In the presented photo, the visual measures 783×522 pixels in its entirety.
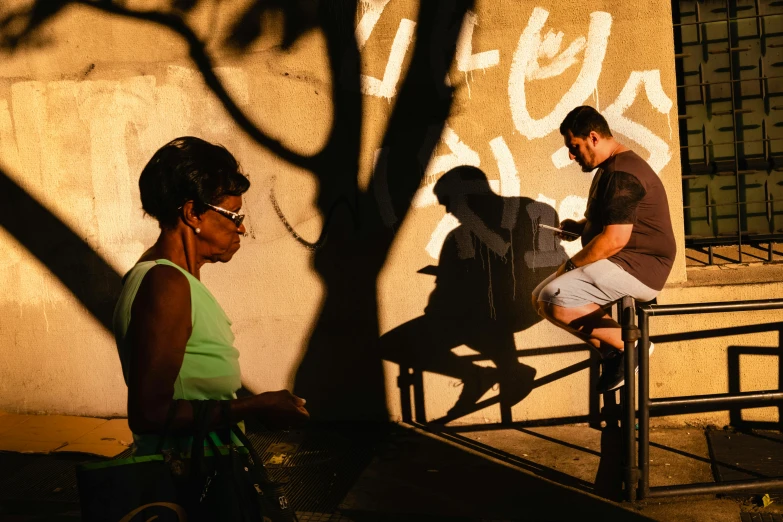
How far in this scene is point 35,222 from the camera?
18.8 feet

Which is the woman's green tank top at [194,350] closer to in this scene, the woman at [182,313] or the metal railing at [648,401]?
the woman at [182,313]

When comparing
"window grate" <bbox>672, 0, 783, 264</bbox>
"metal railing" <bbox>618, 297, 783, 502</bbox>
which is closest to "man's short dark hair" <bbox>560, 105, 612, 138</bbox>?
"window grate" <bbox>672, 0, 783, 264</bbox>

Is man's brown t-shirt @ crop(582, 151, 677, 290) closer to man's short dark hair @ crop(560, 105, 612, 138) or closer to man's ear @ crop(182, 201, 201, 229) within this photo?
man's short dark hair @ crop(560, 105, 612, 138)

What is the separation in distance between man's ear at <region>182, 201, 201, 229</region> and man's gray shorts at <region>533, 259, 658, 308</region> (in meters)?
2.62

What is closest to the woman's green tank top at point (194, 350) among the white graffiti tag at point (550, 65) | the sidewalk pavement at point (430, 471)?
the sidewalk pavement at point (430, 471)

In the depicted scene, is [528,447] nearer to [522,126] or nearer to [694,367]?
[694,367]

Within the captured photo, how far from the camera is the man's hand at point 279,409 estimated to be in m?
2.06

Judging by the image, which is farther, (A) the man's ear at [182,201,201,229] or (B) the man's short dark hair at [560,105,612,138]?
(B) the man's short dark hair at [560,105,612,138]

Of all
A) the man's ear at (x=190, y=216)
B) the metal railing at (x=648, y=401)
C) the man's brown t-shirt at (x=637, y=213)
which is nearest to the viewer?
the man's ear at (x=190, y=216)

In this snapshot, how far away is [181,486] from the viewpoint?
74.6 inches

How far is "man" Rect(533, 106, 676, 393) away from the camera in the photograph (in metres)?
4.23

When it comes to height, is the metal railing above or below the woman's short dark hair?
below

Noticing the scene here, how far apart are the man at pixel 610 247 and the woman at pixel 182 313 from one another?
8.08 feet

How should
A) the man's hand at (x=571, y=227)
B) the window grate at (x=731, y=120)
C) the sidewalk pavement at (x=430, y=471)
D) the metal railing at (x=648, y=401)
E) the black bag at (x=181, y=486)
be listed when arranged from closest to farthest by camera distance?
the black bag at (x=181, y=486), the metal railing at (x=648, y=401), the sidewalk pavement at (x=430, y=471), the man's hand at (x=571, y=227), the window grate at (x=731, y=120)
